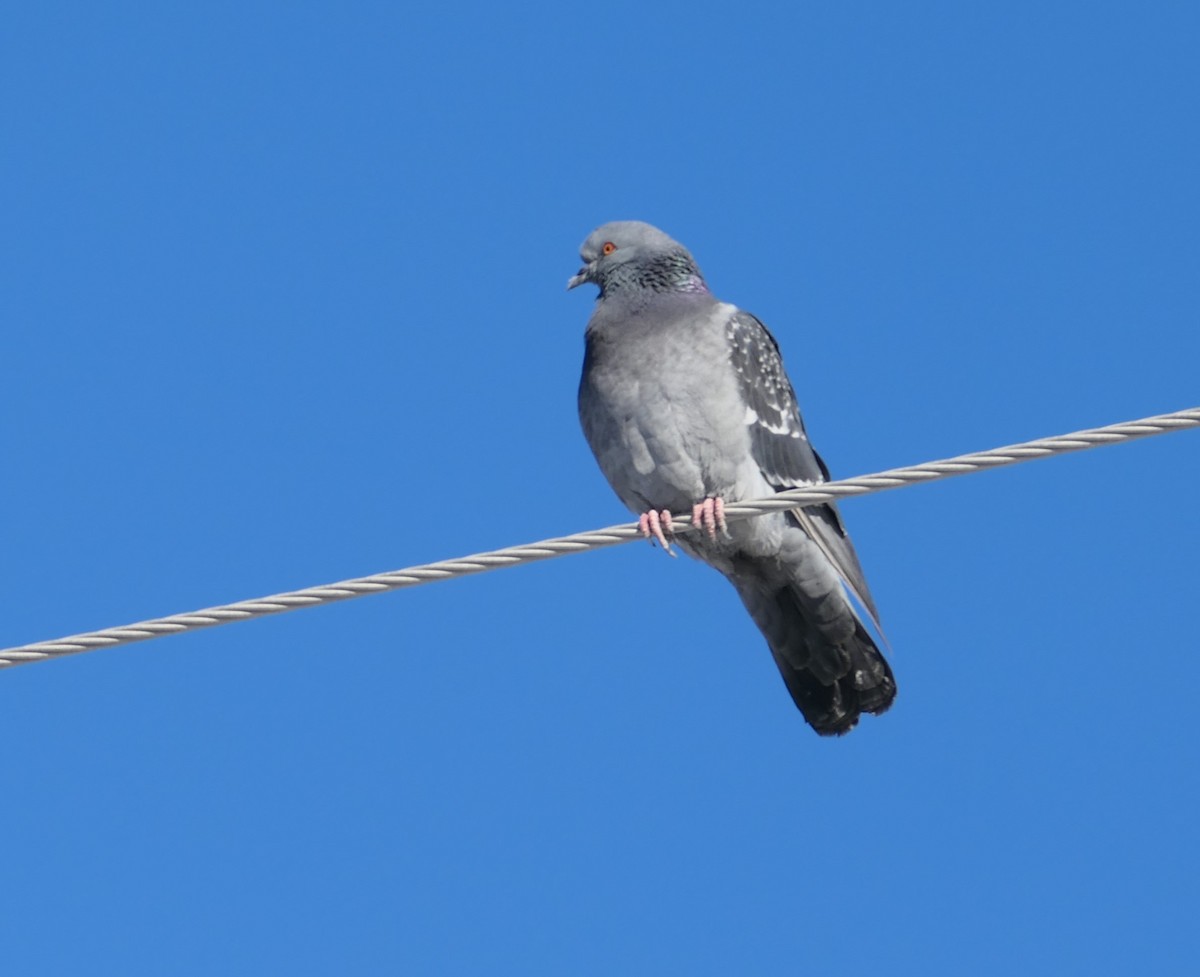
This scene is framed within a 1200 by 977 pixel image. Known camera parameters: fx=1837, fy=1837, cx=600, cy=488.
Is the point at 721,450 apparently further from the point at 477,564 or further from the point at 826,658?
the point at 477,564

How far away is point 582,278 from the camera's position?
858 centimetres

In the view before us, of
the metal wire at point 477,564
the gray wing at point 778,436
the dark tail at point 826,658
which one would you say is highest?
the gray wing at point 778,436

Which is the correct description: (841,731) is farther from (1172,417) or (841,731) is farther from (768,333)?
(1172,417)

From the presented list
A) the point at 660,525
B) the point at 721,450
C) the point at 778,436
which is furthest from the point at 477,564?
the point at 778,436

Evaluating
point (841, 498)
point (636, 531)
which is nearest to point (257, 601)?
point (636, 531)

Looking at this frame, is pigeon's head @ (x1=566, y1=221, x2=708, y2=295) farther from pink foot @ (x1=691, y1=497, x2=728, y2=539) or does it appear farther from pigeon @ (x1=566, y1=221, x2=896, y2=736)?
pink foot @ (x1=691, y1=497, x2=728, y2=539)

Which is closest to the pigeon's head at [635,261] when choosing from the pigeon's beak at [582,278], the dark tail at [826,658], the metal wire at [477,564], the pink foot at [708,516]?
the pigeon's beak at [582,278]

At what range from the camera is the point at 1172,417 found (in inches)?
203

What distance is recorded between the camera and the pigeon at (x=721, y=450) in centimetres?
772

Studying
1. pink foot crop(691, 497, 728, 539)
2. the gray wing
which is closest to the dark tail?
the gray wing

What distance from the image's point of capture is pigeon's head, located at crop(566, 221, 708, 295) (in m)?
8.27

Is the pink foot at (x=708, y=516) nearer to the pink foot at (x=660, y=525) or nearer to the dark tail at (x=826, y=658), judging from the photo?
the pink foot at (x=660, y=525)

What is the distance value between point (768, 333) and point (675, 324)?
0.58 meters

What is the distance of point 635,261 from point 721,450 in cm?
113
